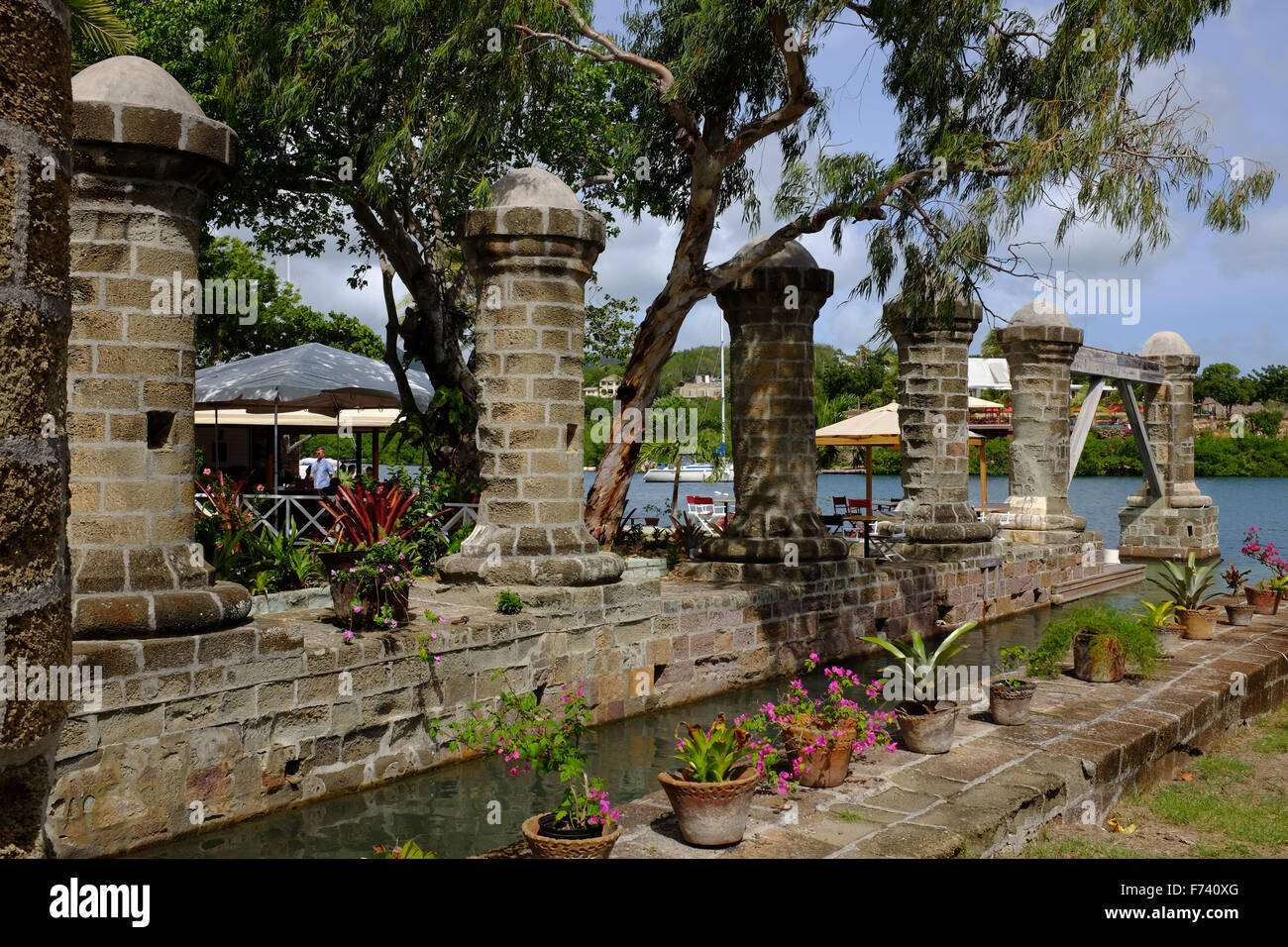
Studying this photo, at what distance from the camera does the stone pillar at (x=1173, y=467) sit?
21719mm

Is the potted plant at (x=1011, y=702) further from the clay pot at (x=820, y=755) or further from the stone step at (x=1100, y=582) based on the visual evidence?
the stone step at (x=1100, y=582)

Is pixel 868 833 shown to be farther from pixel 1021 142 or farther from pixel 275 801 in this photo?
pixel 1021 142

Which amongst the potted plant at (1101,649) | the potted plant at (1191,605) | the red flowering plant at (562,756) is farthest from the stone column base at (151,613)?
the potted plant at (1191,605)

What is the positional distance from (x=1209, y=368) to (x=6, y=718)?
81308 millimetres

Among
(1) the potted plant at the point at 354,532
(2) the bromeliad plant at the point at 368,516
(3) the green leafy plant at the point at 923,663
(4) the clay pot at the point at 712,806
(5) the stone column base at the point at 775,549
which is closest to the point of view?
(4) the clay pot at the point at 712,806

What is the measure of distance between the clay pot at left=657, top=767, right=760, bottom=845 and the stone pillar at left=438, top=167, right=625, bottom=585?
401 cm

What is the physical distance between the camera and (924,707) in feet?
20.9

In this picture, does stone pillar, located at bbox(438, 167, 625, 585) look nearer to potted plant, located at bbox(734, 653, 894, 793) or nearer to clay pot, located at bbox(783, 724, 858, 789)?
potted plant, located at bbox(734, 653, 894, 793)

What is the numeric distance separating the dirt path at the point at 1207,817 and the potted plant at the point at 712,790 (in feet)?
4.67

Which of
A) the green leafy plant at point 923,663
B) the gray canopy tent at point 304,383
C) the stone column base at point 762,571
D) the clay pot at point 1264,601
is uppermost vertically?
the gray canopy tent at point 304,383

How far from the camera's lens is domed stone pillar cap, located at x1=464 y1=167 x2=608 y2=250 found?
27.8ft
